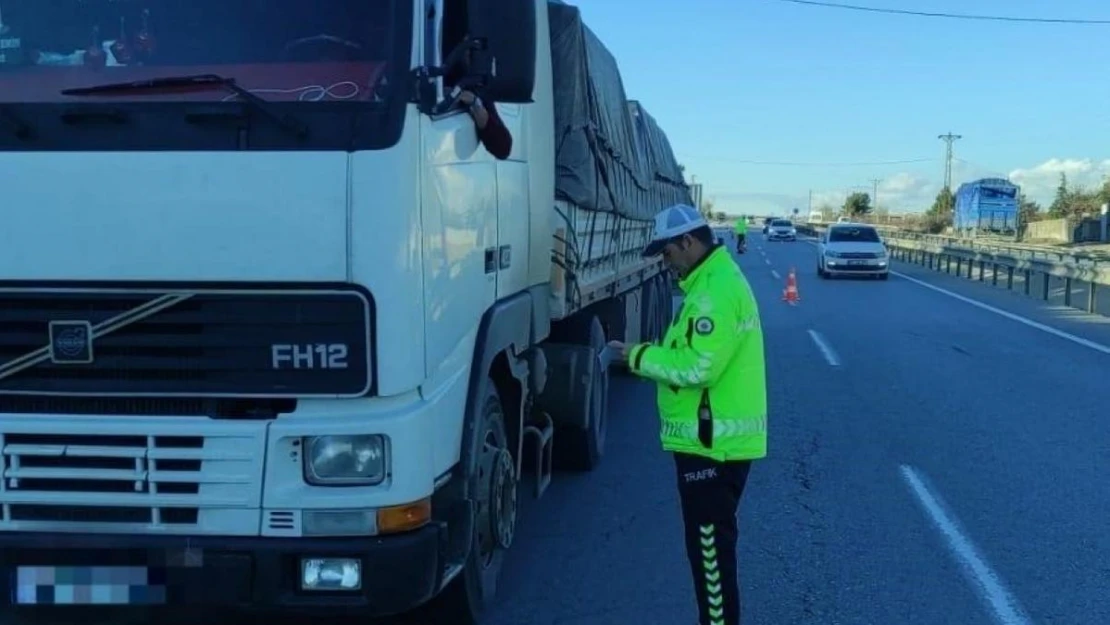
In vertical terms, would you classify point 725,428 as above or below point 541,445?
above

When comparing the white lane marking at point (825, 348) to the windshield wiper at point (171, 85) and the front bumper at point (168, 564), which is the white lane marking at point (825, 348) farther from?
the windshield wiper at point (171, 85)

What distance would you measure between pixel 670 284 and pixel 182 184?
43.2 ft

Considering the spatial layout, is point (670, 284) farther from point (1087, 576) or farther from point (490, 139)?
point (490, 139)

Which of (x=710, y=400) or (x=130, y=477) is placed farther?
(x=710, y=400)

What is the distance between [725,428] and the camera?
448cm

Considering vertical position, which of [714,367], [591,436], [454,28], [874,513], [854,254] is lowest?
[874,513]

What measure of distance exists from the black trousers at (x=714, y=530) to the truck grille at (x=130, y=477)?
172 centimetres

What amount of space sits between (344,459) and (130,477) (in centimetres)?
70

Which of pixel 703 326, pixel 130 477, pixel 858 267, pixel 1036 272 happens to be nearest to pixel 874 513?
pixel 703 326

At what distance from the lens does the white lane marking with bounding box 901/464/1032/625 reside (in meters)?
5.41

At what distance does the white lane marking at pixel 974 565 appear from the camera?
5410 mm

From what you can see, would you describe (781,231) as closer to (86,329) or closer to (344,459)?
(344,459)

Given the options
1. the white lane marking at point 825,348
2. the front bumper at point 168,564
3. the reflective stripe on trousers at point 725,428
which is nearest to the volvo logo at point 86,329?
the front bumper at point 168,564

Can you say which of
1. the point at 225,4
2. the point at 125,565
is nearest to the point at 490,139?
the point at 225,4
